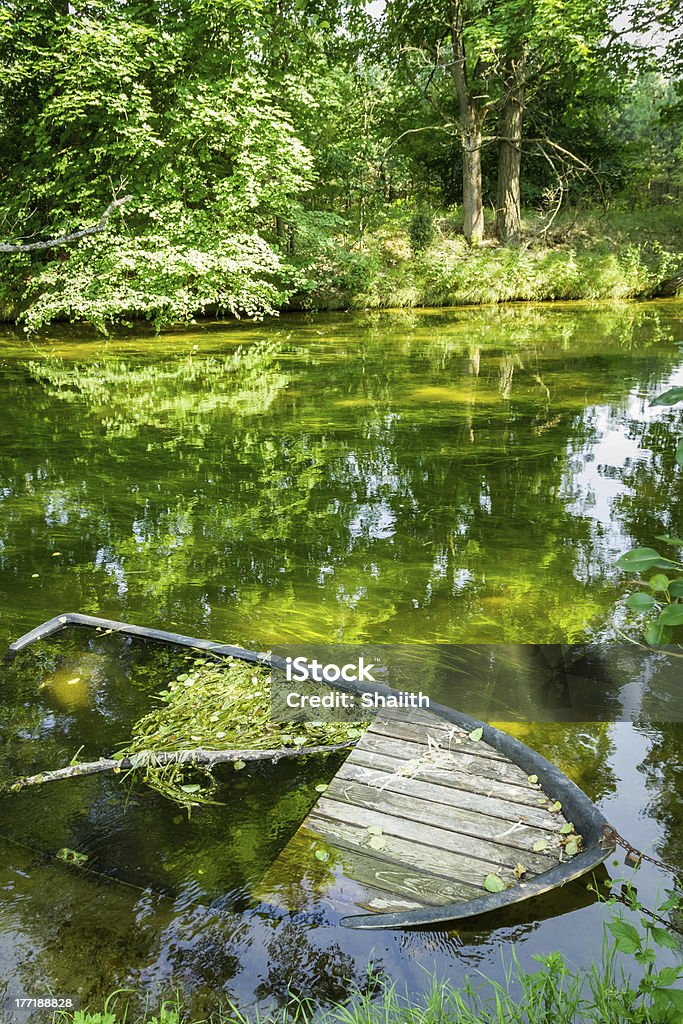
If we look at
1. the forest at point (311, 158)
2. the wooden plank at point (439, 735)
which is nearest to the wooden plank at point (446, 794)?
the wooden plank at point (439, 735)

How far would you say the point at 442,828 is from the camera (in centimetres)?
239

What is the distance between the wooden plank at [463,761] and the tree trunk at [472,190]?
18038 mm

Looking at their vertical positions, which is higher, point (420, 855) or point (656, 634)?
point (656, 634)

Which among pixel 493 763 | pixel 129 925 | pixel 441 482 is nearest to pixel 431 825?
pixel 493 763

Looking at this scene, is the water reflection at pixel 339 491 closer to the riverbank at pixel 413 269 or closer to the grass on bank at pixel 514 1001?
the grass on bank at pixel 514 1001

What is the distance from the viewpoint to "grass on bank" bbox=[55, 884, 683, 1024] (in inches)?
67.6

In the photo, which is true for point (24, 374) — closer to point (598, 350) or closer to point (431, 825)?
point (598, 350)

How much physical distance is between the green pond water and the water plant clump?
0.09m

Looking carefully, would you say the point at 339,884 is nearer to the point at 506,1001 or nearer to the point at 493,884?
the point at 493,884

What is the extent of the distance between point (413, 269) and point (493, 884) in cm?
1769

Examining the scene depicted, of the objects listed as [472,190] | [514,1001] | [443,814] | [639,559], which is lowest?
[514,1001]

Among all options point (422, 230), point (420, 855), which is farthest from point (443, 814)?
point (422, 230)

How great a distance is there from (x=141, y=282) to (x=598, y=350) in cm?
773

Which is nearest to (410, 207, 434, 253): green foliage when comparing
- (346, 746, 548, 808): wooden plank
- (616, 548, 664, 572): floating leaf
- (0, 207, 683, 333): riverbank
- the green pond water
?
(0, 207, 683, 333): riverbank
